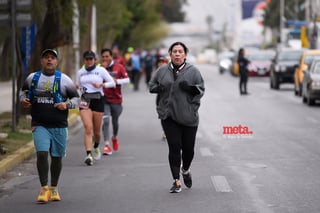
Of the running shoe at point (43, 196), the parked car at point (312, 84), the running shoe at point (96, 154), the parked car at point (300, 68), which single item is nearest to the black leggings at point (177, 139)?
the running shoe at point (43, 196)

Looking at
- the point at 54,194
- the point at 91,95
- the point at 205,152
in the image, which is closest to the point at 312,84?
the point at 205,152

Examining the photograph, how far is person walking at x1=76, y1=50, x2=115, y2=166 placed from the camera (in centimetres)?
1461

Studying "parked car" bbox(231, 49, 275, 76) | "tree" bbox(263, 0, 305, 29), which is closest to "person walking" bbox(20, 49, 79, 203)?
"parked car" bbox(231, 49, 275, 76)

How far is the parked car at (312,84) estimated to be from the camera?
2764 centimetres

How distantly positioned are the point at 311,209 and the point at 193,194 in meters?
1.74

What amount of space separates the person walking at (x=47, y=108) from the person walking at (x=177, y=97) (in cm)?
104

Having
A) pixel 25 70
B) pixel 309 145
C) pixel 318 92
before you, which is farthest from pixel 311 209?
pixel 318 92

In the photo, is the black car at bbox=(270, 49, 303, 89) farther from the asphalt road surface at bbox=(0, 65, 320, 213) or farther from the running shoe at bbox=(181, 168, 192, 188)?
the running shoe at bbox=(181, 168, 192, 188)

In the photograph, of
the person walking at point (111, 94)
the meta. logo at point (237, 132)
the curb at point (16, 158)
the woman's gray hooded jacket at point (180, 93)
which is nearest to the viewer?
the woman's gray hooded jacket at point (180, 93)

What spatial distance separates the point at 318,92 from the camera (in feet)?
90.7

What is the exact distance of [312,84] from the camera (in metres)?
27.6

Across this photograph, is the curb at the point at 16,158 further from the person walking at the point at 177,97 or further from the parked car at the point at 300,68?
the parked car at the point at 300,68

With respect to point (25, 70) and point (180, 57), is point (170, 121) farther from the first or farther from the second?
point (25, 70)

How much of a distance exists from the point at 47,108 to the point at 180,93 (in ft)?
5.05
